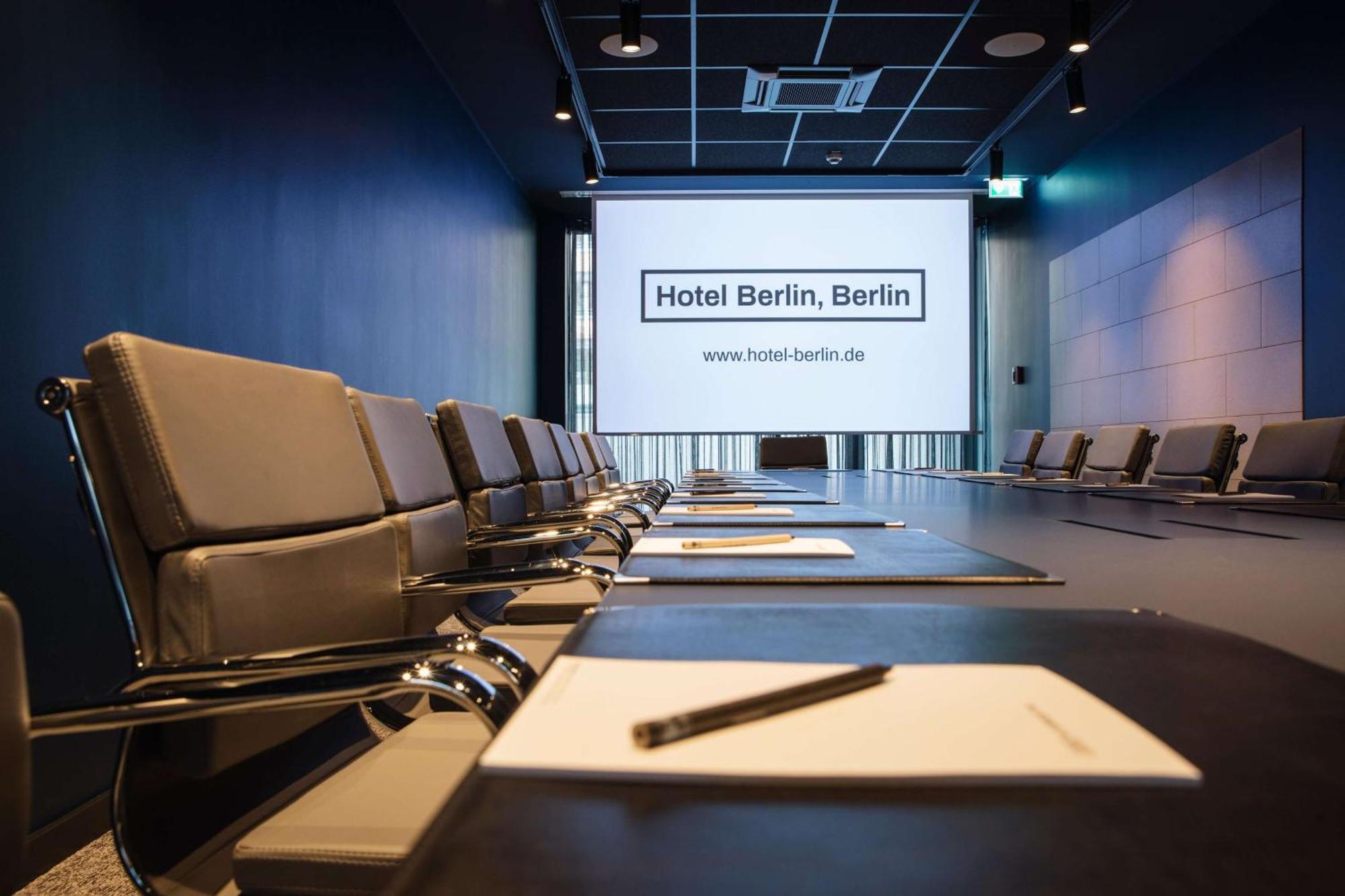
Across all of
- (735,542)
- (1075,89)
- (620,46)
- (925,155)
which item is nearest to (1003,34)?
(1075,89)

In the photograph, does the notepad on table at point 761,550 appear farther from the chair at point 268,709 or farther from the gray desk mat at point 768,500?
the gray desk mat at point 768,500

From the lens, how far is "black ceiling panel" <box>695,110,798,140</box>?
5863mm

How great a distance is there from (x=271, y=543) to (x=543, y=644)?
54 centimetres

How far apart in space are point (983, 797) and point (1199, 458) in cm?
337

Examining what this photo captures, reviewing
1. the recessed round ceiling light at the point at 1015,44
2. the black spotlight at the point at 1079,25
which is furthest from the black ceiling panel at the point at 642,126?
the black spotlight at the point at 1079,25

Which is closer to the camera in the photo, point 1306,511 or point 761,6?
point 1306,511

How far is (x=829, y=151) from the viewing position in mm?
6590

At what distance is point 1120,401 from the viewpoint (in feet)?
19.9

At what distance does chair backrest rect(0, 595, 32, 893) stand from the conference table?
1.49ft

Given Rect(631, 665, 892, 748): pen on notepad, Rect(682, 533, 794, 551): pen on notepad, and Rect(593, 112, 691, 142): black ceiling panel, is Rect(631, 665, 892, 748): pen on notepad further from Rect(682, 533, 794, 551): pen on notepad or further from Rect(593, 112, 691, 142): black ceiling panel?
Answer: Rect(593, 112, 691, 142): black ceiling panel

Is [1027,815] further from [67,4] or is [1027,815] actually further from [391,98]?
[391,98]

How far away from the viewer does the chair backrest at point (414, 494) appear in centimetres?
144

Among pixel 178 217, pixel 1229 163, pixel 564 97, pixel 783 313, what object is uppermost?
pixel 564 97

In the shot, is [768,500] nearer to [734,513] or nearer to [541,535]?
[734,513]
